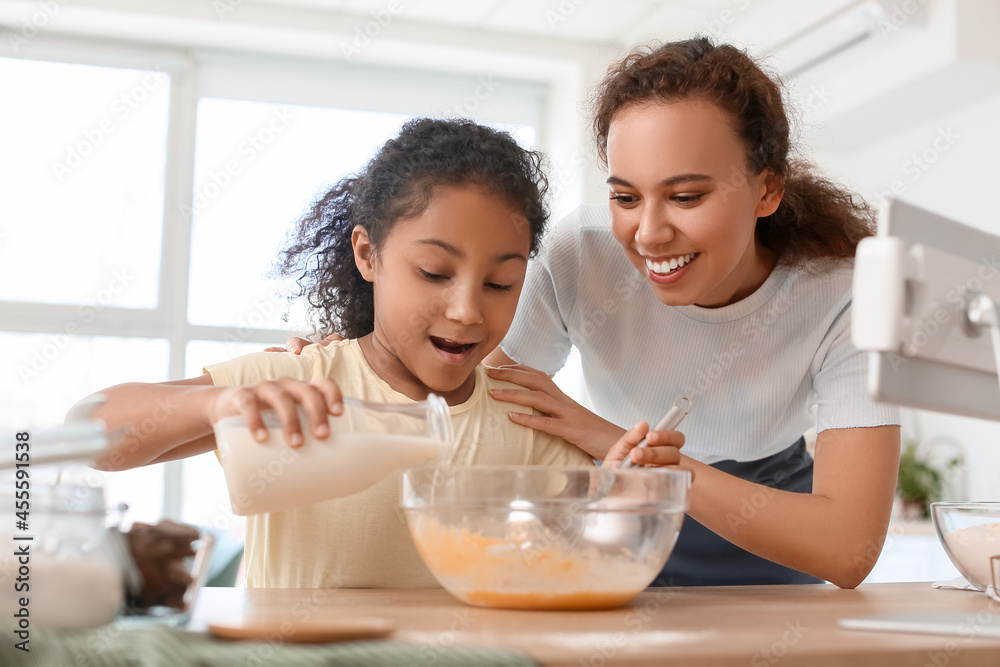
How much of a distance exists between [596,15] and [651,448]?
3.65m

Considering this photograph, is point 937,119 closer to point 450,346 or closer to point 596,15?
point 596,15

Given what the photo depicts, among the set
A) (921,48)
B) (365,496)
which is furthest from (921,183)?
(365,496)

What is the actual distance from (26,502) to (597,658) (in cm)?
38

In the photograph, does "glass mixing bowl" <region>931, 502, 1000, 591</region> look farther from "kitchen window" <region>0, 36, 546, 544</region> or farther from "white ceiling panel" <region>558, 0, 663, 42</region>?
"white ceiling panel" <region>558, 0, 663, 42</region>

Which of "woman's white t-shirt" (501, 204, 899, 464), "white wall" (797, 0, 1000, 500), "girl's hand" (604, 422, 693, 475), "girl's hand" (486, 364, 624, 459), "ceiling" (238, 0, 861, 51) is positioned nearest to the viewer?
"girl's hand" (604, 422, 693, 475)

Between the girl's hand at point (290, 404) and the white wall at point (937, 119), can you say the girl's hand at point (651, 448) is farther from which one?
the white wall at point (937, 119)

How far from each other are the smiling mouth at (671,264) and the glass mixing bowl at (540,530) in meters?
0.59

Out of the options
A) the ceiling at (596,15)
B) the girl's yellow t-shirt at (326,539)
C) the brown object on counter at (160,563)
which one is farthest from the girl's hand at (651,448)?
the ceiling at (596,15)

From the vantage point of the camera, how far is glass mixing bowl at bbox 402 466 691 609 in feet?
2.45

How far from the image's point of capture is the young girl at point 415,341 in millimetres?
1127

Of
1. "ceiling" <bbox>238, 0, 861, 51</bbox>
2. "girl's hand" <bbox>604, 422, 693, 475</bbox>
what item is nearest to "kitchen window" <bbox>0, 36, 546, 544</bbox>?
"ceiling" <bbox>238, 0, 861, 51</bbox>

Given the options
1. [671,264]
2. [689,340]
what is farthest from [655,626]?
[689,340]

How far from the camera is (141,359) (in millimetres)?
4254

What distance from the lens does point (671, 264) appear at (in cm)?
132
